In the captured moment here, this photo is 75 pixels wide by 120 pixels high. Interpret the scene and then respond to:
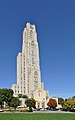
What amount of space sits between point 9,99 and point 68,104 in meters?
34.6

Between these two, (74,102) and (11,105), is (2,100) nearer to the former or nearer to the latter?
(11,105)

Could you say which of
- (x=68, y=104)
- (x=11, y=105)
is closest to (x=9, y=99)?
(x=11, y=105)

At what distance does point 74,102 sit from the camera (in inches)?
6171

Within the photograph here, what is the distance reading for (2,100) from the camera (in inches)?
6275

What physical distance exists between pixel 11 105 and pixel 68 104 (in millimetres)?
33304

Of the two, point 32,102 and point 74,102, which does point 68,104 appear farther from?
point 32,102

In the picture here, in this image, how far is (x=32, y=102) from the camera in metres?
200

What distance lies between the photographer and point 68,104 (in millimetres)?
163000

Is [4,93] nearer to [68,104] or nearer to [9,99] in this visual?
[9,99]

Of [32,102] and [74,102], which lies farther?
[32,102]

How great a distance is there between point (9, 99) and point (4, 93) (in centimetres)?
458

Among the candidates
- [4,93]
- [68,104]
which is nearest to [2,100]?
[4,93]

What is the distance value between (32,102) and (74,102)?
49796 millimetres

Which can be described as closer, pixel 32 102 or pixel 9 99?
pixel 9 99
